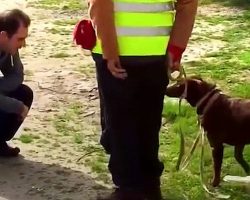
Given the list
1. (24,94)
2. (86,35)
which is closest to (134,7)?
(86,35)

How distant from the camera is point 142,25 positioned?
13.4 ft

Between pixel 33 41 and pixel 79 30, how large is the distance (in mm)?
4797

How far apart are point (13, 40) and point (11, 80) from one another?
0.30 m

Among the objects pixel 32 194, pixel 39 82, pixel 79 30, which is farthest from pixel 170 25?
pixel 39 82

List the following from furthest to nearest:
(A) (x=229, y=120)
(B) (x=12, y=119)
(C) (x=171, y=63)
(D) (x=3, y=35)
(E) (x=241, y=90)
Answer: (E) (x=241, y=90) → (B) (x=12, y=119) → (D) (x=3, y=35) → (A) (x=229, y=120) → (C) (x=171, y=63)

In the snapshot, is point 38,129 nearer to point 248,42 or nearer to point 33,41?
point 33,41

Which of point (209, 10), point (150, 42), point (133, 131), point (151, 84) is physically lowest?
point (209, 10)

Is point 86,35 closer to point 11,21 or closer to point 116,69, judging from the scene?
point 116,69

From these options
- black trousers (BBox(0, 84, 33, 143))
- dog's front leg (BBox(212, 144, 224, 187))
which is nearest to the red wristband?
dog's front leg (BBox(212, 144, 224, 187))

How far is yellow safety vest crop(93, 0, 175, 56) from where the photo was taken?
4.03 meters

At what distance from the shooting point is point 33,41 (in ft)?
29.5

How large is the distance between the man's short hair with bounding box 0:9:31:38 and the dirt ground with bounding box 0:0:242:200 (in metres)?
0.94

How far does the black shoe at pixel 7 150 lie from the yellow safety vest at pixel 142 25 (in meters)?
1.50

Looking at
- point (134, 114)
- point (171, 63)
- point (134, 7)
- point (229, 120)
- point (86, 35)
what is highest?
point (134, 7)
